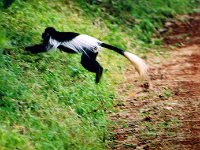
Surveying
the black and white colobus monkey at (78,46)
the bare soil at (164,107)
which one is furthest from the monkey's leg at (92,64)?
the bare soil at (164,107)

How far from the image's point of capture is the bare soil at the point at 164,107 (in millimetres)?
4289

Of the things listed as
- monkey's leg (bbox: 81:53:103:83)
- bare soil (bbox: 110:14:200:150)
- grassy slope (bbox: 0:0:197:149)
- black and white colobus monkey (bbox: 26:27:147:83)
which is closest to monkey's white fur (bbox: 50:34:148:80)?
black and white colobus monkey (bbox: 26:27:147:83)

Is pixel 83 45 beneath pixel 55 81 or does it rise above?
above

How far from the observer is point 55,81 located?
486 cm

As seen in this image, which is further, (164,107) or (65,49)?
(65,49)

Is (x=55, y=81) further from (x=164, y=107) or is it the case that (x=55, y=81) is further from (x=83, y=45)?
(x=164, y=107)

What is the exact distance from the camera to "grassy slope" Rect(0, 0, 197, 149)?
382 centimetres

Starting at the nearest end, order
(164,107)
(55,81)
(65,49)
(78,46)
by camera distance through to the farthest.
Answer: (55,81) < (164,107) < (78,46) < (65,49)

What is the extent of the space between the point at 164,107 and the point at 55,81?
4.20 ft

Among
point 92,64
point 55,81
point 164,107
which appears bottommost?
point 55,81

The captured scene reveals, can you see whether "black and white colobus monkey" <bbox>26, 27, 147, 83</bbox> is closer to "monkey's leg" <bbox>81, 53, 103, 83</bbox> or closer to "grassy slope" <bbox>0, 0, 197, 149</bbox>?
"monkey's leg" <bbox>81, 53, 103, 83</bbox>

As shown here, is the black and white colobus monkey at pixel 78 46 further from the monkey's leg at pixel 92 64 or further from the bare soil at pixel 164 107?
the bare soil at pixel 164 107

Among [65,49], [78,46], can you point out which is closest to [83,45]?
[78,46]

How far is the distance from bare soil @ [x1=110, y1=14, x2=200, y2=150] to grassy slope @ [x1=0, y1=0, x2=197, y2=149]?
0.20m
